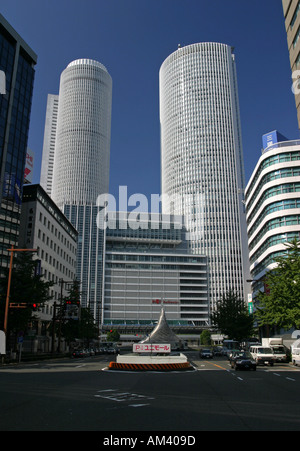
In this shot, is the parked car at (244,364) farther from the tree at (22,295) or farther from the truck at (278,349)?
the tree at (22,295)

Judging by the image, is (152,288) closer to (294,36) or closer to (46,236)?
(46,236)

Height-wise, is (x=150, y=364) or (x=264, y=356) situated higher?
(x=264, y=356)

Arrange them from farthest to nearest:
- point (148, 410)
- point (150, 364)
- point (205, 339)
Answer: point (205, 339) < point (150, 364) < point (148, 410)

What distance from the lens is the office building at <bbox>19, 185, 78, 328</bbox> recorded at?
73500mm

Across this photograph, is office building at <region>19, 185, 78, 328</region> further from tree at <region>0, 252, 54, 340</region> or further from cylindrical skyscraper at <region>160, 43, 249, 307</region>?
cylindrical skyscraper at <region>160, 43, 249, 307</region>

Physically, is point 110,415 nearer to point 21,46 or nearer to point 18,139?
point 18,139

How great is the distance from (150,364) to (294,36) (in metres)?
31.7

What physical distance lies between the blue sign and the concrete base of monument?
5890cm

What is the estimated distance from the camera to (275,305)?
41.9 m

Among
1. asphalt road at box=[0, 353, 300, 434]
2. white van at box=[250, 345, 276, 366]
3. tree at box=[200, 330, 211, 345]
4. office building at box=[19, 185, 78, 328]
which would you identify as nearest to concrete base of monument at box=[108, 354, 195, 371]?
Result: white van at box=[250, 345, 276, 366]

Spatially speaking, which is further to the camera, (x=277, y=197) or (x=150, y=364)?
(x=277, y=197)

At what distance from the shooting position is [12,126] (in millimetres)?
76062

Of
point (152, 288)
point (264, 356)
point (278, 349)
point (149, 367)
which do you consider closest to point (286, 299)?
point (278, 349)
